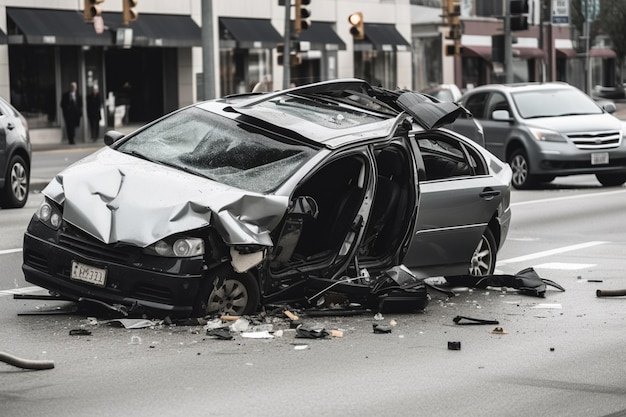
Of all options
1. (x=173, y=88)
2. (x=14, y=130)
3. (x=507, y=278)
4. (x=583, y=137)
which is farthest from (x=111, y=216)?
(x=173, y=88)

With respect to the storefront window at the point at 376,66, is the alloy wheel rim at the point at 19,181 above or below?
below

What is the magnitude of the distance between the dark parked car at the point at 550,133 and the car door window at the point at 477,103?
24 mm

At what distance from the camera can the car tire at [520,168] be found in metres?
22.2

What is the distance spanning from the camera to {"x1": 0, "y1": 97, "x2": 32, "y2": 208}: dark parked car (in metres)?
17.6

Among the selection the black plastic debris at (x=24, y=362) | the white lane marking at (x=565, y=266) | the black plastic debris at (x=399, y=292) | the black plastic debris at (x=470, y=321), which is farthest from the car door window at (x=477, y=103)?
the black plastic debris at (x=24, y=362)

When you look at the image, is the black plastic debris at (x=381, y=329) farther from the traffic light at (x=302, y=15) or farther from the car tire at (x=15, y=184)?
the traffic light at (x=302, y=15)

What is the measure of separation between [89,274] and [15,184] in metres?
9.79

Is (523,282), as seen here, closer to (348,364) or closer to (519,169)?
(348,364)

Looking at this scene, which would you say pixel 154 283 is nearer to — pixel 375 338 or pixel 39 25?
pixel 375 338

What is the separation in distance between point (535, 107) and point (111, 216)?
15143 mm

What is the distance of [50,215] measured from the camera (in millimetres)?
9172

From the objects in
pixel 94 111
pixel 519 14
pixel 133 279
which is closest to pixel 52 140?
pixel 94 111

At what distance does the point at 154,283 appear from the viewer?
8531 mm

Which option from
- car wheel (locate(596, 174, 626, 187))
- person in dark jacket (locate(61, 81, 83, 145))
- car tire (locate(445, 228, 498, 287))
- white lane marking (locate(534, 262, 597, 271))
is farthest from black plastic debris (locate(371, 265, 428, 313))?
person in dark jacket (locate(61, 81, 83, 145))
